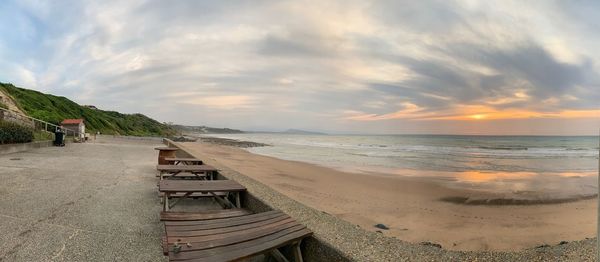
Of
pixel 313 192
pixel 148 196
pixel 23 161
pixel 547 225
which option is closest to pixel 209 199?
pixel 148 196

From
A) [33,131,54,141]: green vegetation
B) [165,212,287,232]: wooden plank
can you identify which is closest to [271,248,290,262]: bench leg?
[165,212,287,232]: wooden plank

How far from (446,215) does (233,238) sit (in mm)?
5509

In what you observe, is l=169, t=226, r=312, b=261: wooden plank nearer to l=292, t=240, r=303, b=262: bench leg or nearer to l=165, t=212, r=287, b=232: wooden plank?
l=292, t=240, r=303, b=262: bench leg

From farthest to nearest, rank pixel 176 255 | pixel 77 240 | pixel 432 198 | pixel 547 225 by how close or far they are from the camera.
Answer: pixel 432 198, pixel 547 225, pixel 77 240, pixel 176 255

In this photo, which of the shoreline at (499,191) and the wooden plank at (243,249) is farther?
the shoreline at (499,191)

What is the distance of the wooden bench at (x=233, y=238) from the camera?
8.93 ft

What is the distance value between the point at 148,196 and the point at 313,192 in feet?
14.2

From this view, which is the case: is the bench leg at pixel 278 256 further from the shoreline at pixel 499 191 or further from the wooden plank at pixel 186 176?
the shoreline at pixel 499 191

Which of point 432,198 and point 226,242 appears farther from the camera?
point 432,198

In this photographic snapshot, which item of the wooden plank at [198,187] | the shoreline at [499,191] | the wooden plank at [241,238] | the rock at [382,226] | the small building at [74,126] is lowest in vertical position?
the shoreline at [499,191]

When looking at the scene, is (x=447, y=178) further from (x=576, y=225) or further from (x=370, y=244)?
(x=370, y=244)

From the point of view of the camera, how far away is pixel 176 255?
2658mm

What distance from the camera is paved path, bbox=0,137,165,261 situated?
362cm

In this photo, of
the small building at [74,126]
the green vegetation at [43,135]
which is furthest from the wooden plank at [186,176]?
the small building at [74,126]
